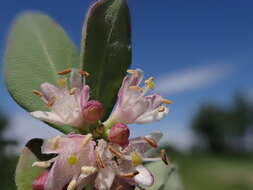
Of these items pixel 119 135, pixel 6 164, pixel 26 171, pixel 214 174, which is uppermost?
pixel 119 135

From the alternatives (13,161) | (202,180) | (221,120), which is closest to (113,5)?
(13,161)

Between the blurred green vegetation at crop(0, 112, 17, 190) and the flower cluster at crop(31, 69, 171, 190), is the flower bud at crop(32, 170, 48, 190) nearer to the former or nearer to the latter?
the flower cluster at crop(31, 69, 171, 190)

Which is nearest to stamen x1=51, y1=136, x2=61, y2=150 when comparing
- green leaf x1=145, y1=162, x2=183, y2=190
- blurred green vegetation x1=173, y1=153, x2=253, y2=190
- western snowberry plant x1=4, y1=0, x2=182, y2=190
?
western snowberry plant x1=4, y1=0, x2=182, y2=190

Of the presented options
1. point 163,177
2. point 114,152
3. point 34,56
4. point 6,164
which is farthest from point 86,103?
point 6,164

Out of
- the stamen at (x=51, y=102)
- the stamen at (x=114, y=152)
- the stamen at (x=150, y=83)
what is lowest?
the stamen at (x=114, y=152)

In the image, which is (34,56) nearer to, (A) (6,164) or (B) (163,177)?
(B) (163,177)

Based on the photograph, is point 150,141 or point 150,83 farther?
point 150,83

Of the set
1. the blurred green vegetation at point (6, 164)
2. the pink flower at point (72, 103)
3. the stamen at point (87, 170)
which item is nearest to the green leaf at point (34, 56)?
the pink flower at point (72, 103)

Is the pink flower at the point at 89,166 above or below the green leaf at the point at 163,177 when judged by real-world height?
above

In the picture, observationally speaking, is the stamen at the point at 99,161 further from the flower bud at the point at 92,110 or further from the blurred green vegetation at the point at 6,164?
the blurred green vegetation at the point at 6,164
